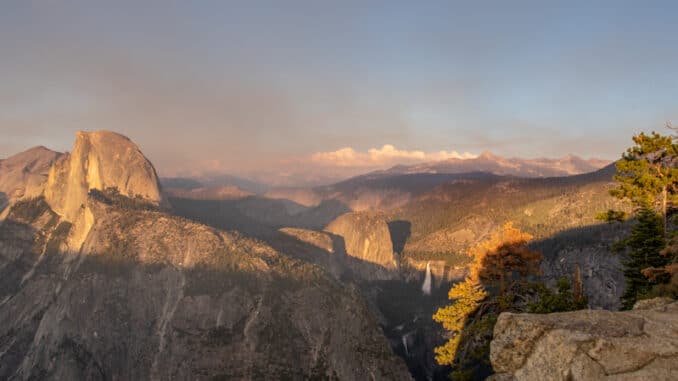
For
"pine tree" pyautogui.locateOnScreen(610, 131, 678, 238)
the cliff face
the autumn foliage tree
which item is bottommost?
the cliff face

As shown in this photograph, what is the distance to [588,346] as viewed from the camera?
51.7 feet

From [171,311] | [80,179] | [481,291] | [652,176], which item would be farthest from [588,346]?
[80,179]

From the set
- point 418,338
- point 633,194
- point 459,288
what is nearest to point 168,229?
point 418,338

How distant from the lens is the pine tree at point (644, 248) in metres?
37.6

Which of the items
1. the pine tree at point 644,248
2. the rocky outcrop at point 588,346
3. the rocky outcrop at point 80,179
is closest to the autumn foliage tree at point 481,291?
the pine tree at point 644,248

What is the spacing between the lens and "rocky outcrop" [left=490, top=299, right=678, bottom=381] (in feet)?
49.1

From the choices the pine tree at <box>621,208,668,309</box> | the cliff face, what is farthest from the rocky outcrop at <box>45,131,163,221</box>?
the pine tree at <box>621,208,668,309</box>

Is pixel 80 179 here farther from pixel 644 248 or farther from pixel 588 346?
pixel 588 346

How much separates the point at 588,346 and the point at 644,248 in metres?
31.8

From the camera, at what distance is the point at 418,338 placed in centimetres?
16125

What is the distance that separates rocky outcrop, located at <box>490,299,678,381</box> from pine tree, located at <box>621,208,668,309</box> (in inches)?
892

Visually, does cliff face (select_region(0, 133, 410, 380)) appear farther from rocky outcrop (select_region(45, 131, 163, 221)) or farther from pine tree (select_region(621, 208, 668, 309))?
pine tree (select_region(621, 208, 668, 309))

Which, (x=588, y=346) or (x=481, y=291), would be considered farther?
(x=481, y=291)

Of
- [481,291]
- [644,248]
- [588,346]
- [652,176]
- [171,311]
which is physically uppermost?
[652,176]
